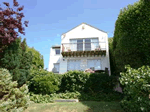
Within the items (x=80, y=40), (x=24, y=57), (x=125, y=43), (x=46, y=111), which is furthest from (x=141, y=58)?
(x=80, y=40)

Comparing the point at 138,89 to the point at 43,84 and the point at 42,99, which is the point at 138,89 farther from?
the point at 43,84

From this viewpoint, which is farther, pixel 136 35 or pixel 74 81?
pixel 74 81

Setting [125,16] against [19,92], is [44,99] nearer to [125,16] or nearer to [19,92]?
[19,92]

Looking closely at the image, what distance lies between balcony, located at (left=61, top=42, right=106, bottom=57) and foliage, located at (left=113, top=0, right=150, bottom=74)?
6.56m

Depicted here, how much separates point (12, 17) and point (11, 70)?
3.10m

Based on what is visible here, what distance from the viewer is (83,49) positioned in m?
15.6

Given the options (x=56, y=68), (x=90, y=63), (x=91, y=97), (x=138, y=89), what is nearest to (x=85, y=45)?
(x=90, y=63)

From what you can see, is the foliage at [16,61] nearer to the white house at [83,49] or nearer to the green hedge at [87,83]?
the green hedge at [87,83]

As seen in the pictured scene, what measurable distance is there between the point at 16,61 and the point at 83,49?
9.66 m

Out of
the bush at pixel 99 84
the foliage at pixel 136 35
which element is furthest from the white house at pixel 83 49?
the foliage at pixel 136 35

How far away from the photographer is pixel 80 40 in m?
16.7

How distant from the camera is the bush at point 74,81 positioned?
30.5 ft

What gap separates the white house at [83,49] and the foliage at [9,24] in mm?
8566

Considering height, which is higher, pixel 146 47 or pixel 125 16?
pixel 125 16
